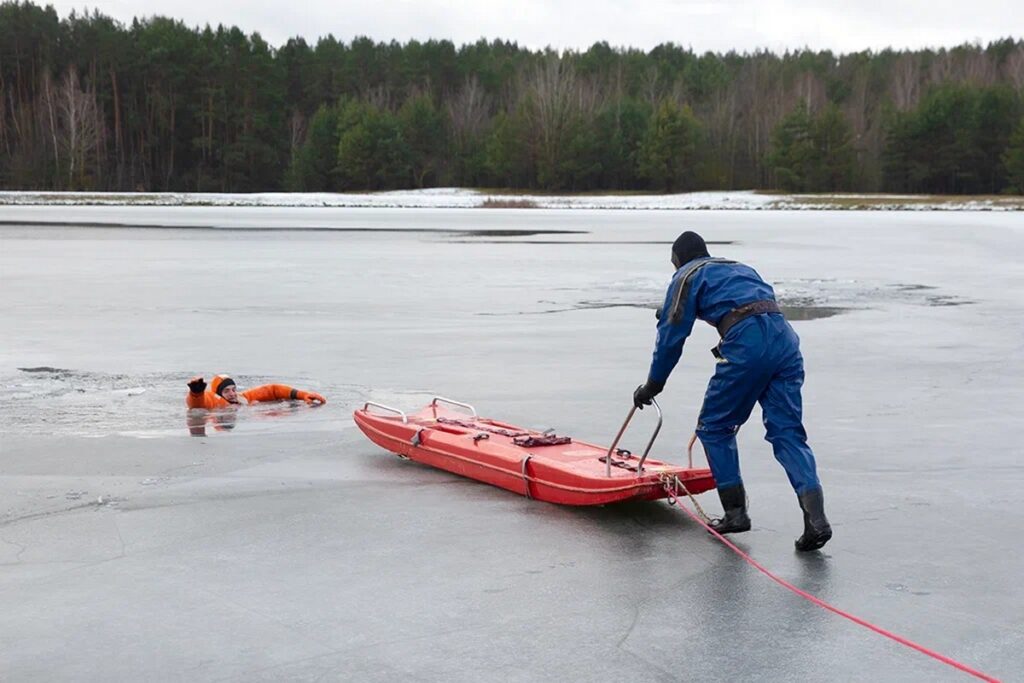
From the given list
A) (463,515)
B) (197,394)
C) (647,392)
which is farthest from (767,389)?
(197,394)

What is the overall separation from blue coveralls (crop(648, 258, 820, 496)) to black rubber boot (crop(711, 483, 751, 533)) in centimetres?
31

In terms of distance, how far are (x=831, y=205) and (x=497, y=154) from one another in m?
32.6

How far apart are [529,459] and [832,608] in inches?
93.0

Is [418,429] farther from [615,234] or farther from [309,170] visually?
[309,170]

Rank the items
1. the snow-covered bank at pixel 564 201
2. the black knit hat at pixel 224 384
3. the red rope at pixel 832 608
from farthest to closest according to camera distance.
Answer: the snow-covered bank at pixel 564 201 → the black knit hat at pixel 224 384 → the red rope at pixel 832 608

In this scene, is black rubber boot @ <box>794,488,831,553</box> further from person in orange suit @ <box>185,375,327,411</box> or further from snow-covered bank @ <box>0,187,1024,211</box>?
snow-covered bank @ <box>0,187,1024,211</box>

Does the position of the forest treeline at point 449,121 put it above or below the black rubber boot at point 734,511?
above

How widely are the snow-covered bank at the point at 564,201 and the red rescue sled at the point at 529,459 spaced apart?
6169 cm

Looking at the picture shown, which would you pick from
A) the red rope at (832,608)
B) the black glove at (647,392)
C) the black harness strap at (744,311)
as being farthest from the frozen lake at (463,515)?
the black harness strap at (744,311)

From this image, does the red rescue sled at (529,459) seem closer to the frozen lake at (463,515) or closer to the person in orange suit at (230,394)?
the frozen lake at (463,515)

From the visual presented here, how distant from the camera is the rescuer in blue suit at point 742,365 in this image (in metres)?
6.29

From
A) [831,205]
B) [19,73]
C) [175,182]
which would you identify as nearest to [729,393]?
[831,205]

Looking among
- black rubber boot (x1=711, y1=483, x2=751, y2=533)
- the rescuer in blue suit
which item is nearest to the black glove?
the rescuer in blue suit

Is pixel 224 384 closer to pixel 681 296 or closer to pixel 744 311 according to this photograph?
pixel 681 296
